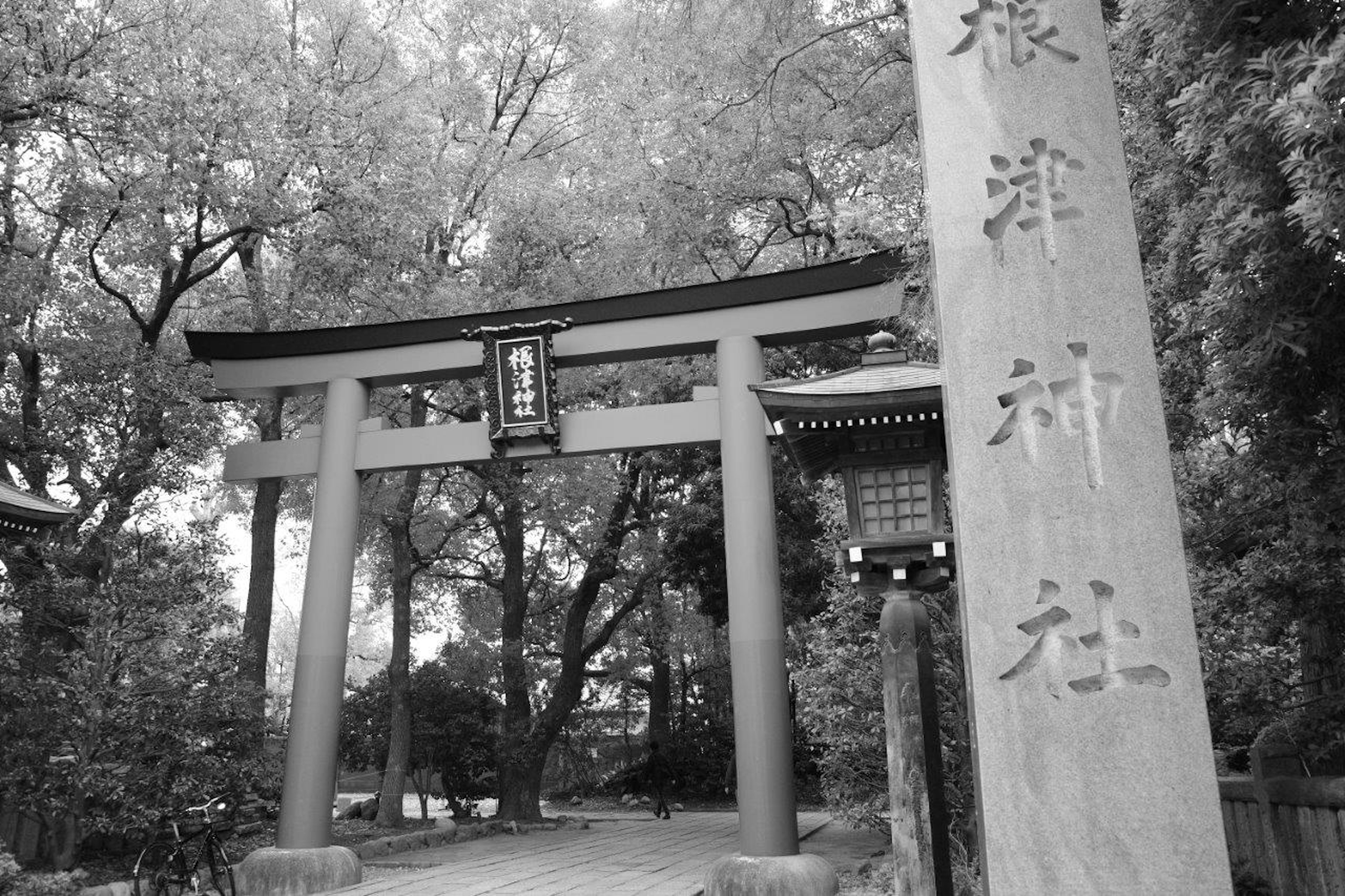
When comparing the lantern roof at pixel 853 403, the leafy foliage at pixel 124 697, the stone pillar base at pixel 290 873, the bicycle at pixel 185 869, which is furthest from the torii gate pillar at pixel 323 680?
the lantern roof at pixel 853 403

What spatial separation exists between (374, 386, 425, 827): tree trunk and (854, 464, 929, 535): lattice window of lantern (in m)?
9.11

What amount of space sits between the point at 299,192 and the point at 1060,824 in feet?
34.2

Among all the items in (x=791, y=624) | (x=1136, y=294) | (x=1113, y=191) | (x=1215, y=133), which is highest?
(x=1215, y=133)

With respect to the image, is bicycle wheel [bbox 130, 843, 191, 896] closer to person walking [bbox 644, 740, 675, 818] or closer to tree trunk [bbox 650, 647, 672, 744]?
person walking [bbox 644, 740, 675, 818]

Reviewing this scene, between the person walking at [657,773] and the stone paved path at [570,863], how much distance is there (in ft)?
8.81

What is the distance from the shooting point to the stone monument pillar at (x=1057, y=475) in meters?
2.73

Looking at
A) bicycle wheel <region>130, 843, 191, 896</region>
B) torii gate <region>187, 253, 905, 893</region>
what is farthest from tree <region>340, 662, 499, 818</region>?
bicycle wheel <region>130, 843, 191, 896</region>

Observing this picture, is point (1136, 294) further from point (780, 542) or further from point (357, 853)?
point (357, 853)

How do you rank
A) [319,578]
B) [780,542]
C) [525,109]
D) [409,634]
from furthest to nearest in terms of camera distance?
[525,109], [409,634], [780,542], [319,578]

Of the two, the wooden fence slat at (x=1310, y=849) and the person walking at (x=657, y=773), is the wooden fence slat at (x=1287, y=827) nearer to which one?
the wooden fence slat at (x=1310, y=849)

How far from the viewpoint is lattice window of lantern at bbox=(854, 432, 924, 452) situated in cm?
534

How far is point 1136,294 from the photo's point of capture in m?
3.17

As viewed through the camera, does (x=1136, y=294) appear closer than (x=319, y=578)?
Yes

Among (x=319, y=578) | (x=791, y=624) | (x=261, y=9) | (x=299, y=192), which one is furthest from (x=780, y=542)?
(x=261, y=9)
